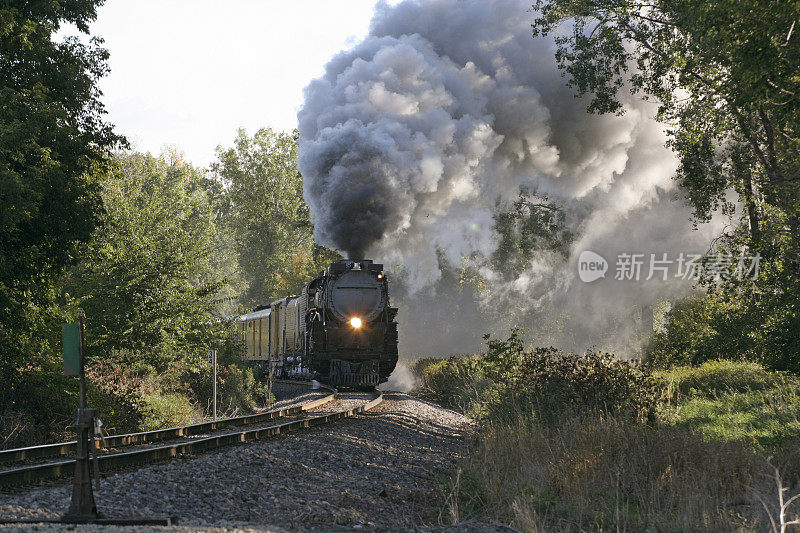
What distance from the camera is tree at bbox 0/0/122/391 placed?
12.9 meters

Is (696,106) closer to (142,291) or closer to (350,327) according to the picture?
(350,327)

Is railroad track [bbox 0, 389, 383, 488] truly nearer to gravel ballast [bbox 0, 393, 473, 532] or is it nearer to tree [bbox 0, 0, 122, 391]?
gravel ballast [bbox 0, 393, 473, 532]

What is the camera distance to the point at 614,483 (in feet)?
25.9

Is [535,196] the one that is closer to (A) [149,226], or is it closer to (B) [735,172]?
(B) [735,172]

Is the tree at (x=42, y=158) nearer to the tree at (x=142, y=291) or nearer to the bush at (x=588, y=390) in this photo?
the tree at (x=142, y=291)

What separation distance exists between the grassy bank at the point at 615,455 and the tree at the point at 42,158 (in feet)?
28.1

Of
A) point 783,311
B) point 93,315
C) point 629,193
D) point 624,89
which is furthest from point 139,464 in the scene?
point 629,193

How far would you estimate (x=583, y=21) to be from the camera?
908 inches

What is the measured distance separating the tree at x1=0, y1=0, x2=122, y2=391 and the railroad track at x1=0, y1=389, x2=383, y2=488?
385 centimetres

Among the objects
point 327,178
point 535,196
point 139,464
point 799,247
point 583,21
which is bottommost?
point 139,464

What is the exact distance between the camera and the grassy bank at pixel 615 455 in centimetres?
688

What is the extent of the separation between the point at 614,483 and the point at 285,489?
342 cm

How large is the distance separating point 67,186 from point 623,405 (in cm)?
1080

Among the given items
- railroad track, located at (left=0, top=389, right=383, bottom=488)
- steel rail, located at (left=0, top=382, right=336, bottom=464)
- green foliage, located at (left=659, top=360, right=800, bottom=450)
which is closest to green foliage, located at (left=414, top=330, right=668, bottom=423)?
green foliage, located at (left=659, top=360, right=800, bottom=450)
